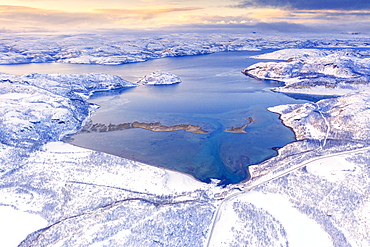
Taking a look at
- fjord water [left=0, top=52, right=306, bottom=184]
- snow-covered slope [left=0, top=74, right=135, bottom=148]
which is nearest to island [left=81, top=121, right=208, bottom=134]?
fjord water [left=0, top=52, right=306, bottom=184]

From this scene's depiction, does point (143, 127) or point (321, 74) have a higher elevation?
point (321, 74)

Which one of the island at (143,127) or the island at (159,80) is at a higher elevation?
the island at (159,80)

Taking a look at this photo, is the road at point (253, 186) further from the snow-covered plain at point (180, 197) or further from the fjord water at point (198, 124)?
the fjord water at point (198, 124)

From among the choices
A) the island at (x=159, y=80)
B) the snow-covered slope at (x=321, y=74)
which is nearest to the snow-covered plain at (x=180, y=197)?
the snow-covered slope at (x=321, y=74)

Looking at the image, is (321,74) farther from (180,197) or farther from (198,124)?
(180,197)

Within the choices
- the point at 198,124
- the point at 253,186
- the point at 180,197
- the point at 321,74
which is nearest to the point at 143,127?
the point at 198,124

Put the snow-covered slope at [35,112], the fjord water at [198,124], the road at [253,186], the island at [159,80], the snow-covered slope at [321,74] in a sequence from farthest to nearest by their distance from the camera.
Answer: the island at [159,80]
the snow-covered slope at [321,74]
the snow-covered slope at [35,112]
the fjord water at [198,124]
the road at [253,186]
